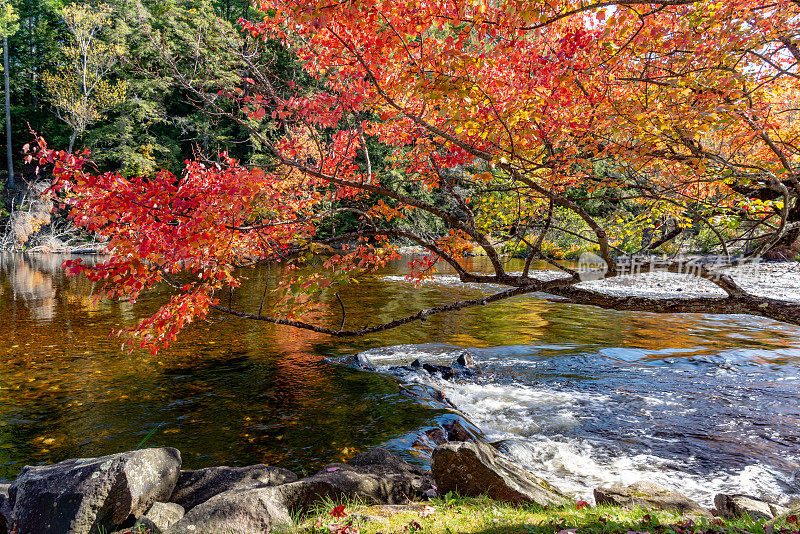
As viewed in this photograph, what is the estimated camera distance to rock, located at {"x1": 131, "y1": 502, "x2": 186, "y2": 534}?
3.89m

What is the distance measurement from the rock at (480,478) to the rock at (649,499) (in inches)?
16.3

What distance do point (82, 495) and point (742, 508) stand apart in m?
6.08

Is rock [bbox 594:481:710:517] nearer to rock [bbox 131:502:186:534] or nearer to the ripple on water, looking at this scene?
the ripple on water

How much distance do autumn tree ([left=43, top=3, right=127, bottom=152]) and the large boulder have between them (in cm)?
4027

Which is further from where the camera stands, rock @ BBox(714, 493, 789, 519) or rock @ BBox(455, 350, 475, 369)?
rock @ BBox(455, 350, 475, 369)

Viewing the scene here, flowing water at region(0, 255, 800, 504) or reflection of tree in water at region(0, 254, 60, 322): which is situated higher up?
reflection of tree in water at region(0, 254, 60, 322)

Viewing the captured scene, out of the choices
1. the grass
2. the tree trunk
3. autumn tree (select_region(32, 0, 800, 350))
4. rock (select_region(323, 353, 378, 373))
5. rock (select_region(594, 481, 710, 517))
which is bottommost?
rock (select_region(323, 353, 378, 373))

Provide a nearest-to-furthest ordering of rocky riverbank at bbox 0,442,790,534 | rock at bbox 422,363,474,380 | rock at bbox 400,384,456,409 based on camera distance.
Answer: rocky riverbank at bbox 0,442,790,534 < rock at bbox 400,384,456,409 < rock at bbox 422,363,474,380

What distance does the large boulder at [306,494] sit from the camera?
12.2ft

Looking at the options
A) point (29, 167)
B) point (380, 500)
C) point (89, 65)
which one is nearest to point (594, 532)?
point (380, 500)

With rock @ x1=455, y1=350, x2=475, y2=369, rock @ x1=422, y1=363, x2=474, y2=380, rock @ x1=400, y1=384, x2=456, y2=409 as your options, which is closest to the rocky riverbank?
rock @ x1=400, y1=384, x2=456, y2=409

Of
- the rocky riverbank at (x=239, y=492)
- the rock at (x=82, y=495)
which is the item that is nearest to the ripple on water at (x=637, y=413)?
the rocky riverbank at (x=239, y=492)

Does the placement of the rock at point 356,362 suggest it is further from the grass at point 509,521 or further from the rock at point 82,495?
the rock at point 82,495

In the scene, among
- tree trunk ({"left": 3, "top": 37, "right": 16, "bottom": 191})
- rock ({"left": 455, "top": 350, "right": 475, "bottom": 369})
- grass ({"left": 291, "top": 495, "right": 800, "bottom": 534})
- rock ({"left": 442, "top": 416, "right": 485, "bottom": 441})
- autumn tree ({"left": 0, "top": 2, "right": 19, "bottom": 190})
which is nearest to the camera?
grass ({"left": 291, "top": 495, "right": 800, "bottom": 534})
